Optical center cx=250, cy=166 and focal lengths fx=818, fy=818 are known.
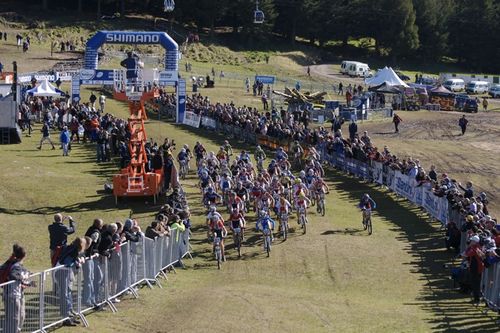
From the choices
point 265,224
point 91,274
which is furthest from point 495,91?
point 91,274

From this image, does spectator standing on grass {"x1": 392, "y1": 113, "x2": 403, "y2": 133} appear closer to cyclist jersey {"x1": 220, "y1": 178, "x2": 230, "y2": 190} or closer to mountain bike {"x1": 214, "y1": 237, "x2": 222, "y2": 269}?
cyclist jersey {"x1": 220, "y1": 178, "x2": 230, "y2": 190}

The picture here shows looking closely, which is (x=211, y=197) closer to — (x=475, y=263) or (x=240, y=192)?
(x=240, y=192)

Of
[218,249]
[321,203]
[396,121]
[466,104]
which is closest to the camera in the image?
[218,249]

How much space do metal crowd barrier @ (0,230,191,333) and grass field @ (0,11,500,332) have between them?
379 millimetres

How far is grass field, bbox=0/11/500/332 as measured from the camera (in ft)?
59.3

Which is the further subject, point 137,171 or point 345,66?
point 345,66

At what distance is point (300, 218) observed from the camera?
28.1 metres

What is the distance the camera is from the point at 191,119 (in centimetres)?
5250

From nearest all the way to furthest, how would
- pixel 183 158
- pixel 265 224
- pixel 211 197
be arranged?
1. pixel 265 224
2. pixel 211 197
3. pixel 183 158

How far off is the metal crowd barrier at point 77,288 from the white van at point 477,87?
71.1 m

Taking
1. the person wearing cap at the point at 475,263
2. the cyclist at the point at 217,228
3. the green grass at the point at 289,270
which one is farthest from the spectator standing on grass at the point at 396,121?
the person wearing cap at the point at 475,263

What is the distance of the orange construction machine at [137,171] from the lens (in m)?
30.4

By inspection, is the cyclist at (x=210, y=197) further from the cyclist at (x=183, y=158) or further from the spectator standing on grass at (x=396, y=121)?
the spectator standing on grass at (x=396, y=121)

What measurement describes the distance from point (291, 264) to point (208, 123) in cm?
2806
